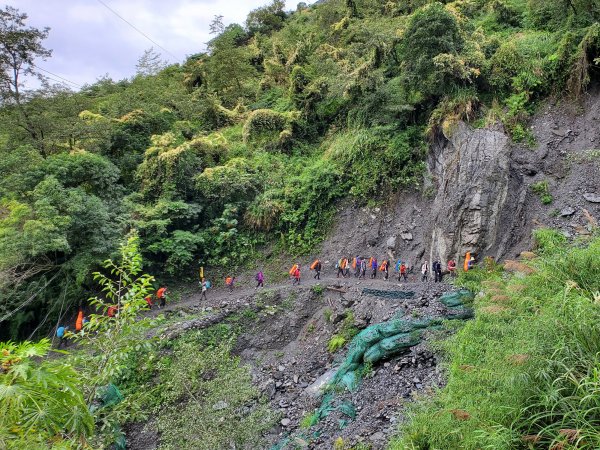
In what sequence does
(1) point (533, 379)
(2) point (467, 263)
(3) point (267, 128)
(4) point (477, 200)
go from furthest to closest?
(3) point (267, 128) → (4) point (477, 200) → (2) point (467, 263) → (1) point (533, 379)

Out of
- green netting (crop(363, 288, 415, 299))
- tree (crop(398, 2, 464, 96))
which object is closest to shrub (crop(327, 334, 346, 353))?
green netting (crop(363, 288, 415, 299))

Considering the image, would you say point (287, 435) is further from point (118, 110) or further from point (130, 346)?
point (118, 110)

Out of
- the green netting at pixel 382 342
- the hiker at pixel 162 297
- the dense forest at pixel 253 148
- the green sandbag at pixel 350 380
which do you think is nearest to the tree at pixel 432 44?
the dense forest at pixel 253 148

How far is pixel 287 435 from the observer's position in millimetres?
9781

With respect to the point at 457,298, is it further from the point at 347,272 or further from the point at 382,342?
the point at 347,272

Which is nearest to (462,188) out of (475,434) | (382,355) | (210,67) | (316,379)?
(382,355)

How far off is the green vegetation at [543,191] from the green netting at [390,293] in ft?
20.3

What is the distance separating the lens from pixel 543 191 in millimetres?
14344

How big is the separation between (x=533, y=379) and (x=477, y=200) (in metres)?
10.6

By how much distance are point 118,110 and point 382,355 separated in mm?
22337

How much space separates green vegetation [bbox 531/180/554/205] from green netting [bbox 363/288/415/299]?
244 inches

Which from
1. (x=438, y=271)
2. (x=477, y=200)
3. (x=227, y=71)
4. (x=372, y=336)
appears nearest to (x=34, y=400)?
(x=372, y=336)

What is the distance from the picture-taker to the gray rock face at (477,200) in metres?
13.7

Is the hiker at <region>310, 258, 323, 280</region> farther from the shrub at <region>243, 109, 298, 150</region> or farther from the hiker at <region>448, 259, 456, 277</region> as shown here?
the shrub at <region>243, 109, 298, 150</region>
